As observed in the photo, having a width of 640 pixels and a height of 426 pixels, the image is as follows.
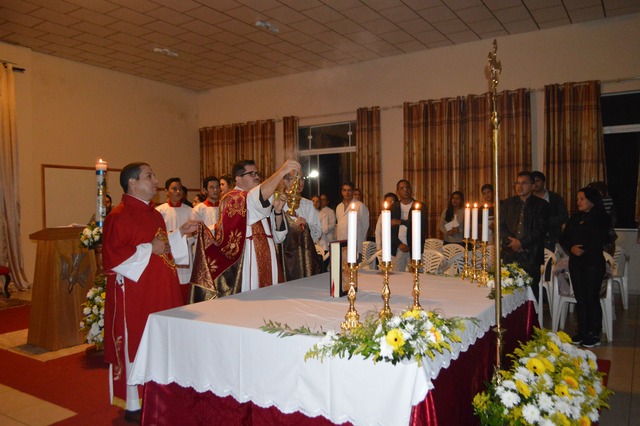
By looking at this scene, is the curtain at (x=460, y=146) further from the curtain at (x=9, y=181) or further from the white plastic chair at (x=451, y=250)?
the curtain at (x=9, y=181)

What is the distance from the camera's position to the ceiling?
7246 millimetres

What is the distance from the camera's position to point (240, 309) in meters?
2.70

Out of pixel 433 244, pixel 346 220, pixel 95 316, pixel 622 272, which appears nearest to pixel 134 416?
pixel 95 316

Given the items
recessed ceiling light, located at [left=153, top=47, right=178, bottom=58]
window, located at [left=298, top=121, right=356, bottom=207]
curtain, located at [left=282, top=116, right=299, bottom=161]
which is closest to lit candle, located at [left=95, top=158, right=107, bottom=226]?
recessed ceiling light, located at [left=153, top=47, right=178, bottom=58]

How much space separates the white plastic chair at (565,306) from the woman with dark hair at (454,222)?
2019 millimetres

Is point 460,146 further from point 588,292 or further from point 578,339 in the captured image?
point 578,339

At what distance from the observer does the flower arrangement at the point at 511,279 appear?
328cm

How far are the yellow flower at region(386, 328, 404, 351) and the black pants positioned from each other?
4.07 meters

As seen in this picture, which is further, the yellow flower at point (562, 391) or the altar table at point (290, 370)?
the yellow flower at point (562, 391)

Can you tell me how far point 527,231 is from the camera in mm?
5395

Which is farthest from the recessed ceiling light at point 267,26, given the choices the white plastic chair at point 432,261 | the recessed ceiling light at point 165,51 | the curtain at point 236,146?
the white plastic chair at point 432,261

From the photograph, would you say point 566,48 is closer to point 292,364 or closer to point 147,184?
point 147,184

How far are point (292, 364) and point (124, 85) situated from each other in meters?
10.1

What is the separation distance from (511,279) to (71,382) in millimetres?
3694
